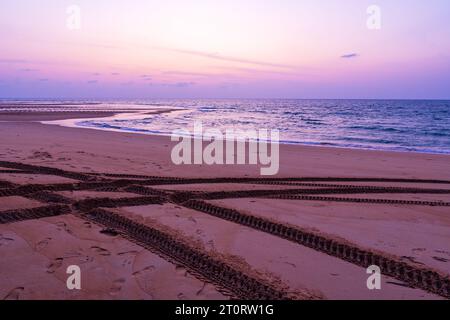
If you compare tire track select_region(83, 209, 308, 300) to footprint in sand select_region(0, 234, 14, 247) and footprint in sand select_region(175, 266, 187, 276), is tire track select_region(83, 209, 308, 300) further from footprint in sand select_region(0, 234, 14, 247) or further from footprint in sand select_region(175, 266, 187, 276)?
footprint in sand select_region(0, 234, 14, 247)

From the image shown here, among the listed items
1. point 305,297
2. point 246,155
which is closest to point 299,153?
point 246,155

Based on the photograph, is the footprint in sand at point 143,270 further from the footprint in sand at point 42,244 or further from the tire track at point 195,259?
the footprint in sand at point 42,244

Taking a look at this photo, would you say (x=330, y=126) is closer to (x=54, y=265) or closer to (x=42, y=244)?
(x=42, y=244)

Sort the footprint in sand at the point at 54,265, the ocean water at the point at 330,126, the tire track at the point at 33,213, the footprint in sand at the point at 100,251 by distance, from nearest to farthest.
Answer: the footprint in sand at the point at 54,265 → the footprint in sand at the point at 100,251 → the tire track at the point at 33,213 → the ocean water at the point at 330,126

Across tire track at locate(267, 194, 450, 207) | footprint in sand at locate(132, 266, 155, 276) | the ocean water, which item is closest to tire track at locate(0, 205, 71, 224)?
footprint in sand at locate(132, 266, 155, 276)

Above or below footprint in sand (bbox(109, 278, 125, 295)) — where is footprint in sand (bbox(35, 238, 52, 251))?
above

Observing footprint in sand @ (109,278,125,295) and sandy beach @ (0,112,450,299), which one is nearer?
footprint in sand @ (109,278,125,295)

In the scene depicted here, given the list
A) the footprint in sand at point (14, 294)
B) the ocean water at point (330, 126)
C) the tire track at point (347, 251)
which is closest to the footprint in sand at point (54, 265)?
the footprint in sand at point (14, 294)

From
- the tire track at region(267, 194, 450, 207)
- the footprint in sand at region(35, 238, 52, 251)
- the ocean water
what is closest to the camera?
the footprint in sand at region(35, 238, 52, 251)
